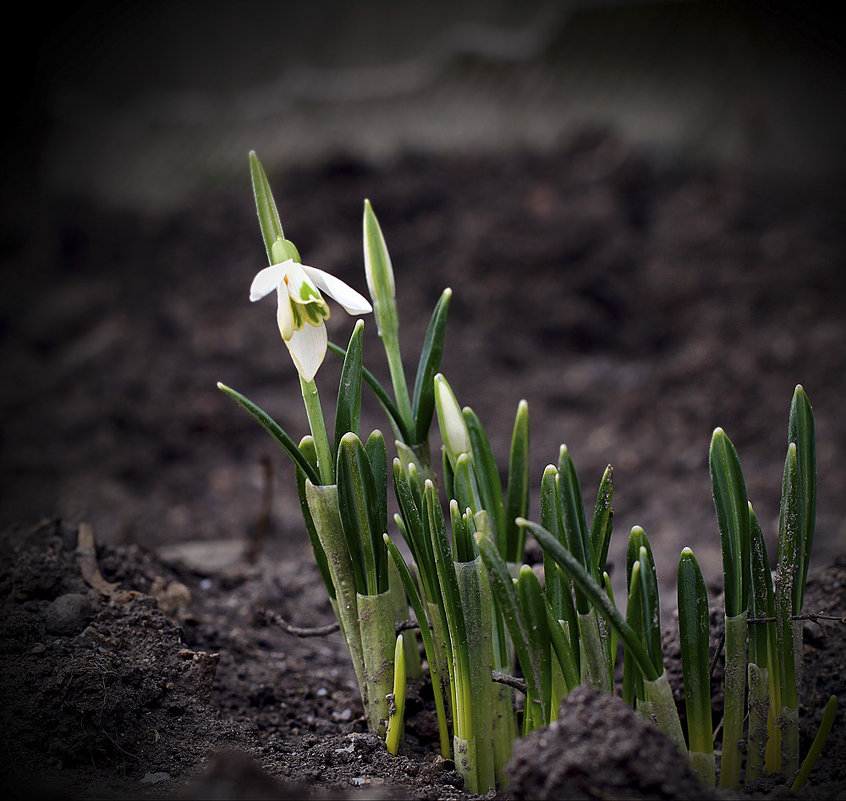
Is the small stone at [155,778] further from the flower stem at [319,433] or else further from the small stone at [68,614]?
the flower stem at [319,433]

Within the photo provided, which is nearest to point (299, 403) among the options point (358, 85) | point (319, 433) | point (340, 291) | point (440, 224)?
point (440, 224)

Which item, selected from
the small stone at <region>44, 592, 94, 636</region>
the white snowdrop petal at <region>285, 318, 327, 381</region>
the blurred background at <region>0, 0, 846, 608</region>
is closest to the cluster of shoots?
the white snowdrop petal at <region>285, 318, 327, 381</region>

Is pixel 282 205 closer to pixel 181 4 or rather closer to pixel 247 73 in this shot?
Answer: pixel 247 73

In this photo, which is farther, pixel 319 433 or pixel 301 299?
pixel 319 433

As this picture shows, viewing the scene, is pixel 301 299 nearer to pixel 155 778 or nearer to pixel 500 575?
pixel 500 575

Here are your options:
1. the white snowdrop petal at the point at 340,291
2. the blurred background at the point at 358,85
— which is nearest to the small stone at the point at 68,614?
the white snowdrop petal at the point at 340,291

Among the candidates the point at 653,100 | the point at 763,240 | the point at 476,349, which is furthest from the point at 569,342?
the point at 653,100
